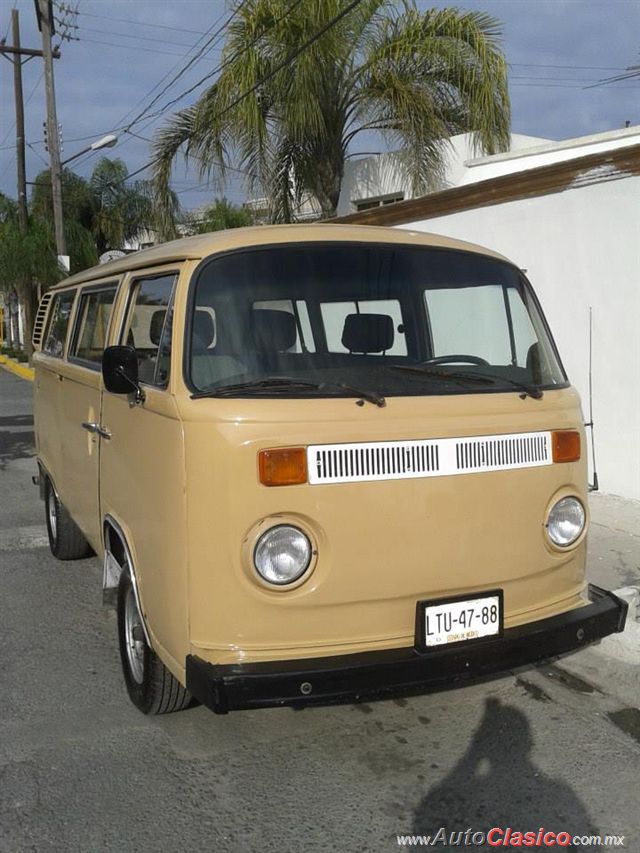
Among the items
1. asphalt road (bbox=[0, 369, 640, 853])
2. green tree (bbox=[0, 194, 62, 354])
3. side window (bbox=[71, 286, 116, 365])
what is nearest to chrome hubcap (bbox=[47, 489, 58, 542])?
side window (bbox=[71, 286, 116, 365])

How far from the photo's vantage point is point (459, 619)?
10.9 ft

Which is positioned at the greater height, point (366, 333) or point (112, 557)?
point (366, 333)

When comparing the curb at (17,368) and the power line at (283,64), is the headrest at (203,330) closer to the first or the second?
the power line at (283,64)

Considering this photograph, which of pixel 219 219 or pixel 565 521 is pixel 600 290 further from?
pixel 219 219

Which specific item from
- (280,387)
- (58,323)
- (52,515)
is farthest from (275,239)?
(52,515)

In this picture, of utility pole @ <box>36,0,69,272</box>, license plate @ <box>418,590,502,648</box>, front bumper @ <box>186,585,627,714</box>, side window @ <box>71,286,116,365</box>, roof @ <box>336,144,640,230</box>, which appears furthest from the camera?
utility pole @ <box>36,0,69,272</box>

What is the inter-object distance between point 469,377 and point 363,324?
550 mm

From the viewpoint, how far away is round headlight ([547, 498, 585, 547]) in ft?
11.7

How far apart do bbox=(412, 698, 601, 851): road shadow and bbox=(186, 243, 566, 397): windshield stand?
4.82 feet

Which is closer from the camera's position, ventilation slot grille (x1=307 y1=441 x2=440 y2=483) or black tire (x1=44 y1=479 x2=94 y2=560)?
ventilation slot grille (x1=307 y1=441 x2=440 y2=483)

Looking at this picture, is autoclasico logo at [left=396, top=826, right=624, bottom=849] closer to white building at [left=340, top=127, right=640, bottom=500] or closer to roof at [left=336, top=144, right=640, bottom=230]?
white building at [left=340, top=127, right=640, bottom=500]

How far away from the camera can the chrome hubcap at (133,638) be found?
12.9 feet

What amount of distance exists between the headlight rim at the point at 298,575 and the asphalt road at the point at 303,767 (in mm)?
844

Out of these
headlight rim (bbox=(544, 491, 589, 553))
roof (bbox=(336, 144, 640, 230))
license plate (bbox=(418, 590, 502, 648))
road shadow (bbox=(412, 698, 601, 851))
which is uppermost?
roof (bbox=(336, 144, 640, 230))
